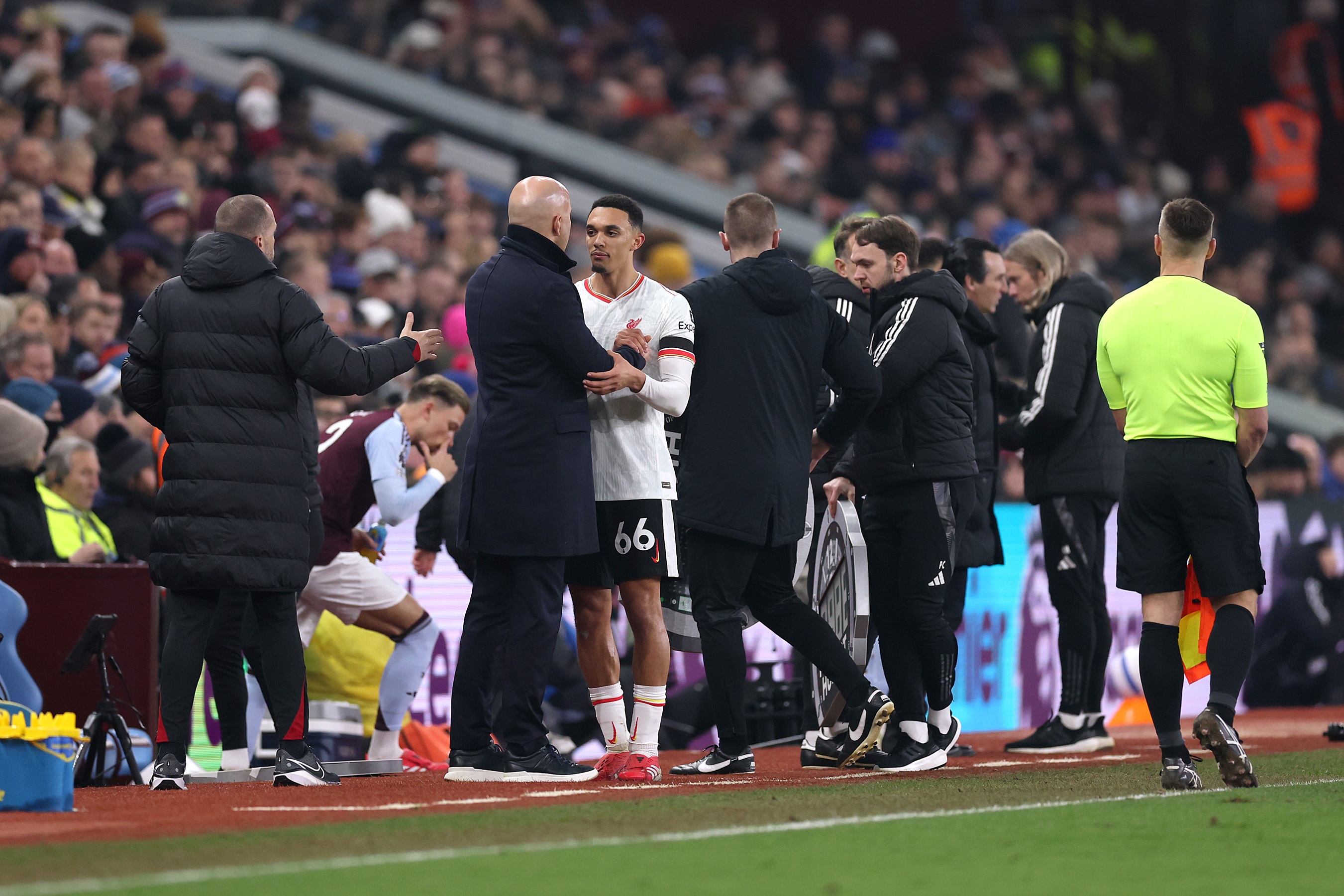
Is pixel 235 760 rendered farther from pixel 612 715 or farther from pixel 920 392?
pixel 920 392

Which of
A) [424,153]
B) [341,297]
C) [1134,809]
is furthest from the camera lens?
[424,153]

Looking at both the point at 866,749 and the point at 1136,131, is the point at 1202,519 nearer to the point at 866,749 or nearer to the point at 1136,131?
the point at 866,749

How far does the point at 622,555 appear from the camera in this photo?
7.38 m

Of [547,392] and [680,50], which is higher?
[680,50]

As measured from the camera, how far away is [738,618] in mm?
7555

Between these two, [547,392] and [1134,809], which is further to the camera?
[547,392]

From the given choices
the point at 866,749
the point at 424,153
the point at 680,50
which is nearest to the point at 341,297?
the point at 424,153

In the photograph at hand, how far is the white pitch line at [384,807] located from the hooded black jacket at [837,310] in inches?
97.4

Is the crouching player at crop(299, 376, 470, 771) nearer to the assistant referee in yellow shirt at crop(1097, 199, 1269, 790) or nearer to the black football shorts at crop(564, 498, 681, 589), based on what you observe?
the black football shorts at crop(564, 498, 681, 589)

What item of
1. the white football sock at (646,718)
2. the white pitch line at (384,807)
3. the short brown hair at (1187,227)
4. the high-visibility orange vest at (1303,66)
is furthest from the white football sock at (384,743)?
the high-visibility orange vest at (1303,66)

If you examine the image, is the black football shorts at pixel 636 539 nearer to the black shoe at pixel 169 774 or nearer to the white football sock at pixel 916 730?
the white football sock at pixel 916 730

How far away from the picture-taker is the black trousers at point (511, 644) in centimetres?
711

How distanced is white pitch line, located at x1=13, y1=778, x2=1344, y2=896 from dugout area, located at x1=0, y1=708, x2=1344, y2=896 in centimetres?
1

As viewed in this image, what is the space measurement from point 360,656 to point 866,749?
2.78 meters
